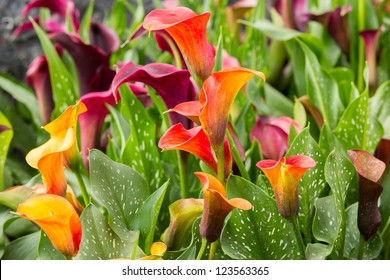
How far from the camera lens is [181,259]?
1.79ft

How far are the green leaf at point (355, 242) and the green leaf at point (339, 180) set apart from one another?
22 mm

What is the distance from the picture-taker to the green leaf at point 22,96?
0.92m

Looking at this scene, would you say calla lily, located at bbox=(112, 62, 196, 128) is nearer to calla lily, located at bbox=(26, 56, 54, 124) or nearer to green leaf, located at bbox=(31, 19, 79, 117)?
green leaf, located at bbox=(31, 19, 79, 117)

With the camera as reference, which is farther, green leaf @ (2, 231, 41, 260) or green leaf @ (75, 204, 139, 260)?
green leaf @ (2, 231, 41, 260)

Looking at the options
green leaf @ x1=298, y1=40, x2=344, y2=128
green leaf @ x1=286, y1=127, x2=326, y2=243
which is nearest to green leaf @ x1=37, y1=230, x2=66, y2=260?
green leaf @ x1=286, y1=127, x2=326, y2=243

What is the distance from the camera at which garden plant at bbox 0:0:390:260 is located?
0.51m

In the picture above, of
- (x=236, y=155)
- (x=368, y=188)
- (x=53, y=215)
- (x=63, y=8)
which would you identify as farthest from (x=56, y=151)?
(x=63, y=8)

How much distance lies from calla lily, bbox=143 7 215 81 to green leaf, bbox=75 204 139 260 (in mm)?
144

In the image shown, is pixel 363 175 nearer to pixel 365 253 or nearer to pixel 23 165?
pixel 365 253

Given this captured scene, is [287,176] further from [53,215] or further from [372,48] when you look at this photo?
[372,48]

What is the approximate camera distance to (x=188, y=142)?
19.7 inches

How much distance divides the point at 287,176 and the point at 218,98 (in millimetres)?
79

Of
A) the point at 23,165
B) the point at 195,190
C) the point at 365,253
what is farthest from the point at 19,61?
the point at 365,253

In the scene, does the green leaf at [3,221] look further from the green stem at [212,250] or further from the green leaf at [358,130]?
the green leaf at [358,130]
